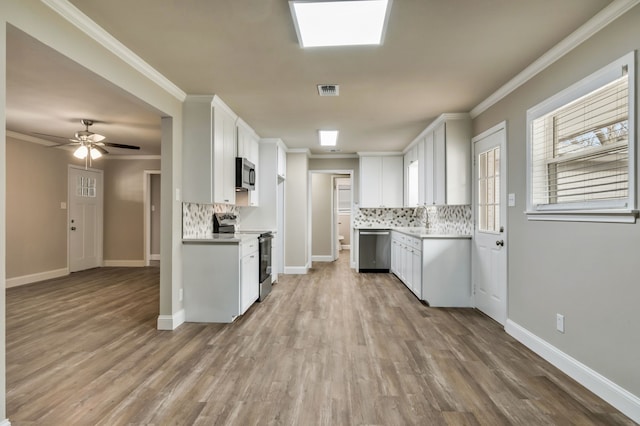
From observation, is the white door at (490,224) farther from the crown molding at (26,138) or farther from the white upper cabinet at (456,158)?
the crown molding at (26,138)

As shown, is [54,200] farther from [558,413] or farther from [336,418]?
[558,413]

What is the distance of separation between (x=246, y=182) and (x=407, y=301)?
2666mm

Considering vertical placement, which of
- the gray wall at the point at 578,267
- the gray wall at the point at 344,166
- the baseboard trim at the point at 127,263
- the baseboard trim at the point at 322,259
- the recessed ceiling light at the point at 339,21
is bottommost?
the baseboard trim at the point at 322,259

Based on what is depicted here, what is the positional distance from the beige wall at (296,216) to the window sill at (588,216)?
4.07 meters

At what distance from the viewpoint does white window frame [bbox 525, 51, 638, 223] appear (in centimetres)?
196

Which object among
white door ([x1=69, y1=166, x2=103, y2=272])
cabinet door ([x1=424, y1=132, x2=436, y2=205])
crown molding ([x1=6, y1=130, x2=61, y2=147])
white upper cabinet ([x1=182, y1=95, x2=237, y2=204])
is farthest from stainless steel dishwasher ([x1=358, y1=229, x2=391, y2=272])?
crown molding ([x1=6, y1=130, x2=61, y2=147])

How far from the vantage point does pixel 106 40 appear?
2408mm

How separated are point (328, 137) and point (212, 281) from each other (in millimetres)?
3008

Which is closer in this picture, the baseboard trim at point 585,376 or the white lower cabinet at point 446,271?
the baseboard trim at point 585,376

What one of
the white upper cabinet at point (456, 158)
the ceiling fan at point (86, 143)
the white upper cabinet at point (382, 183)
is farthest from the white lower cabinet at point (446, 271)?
the ceiling fan at point (86, 143)

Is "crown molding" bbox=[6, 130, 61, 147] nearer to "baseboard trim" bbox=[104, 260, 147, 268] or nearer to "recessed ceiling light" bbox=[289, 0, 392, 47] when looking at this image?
"baseboard trim" bbox=[104, 260, 147, 268]

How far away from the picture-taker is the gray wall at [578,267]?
200 cm

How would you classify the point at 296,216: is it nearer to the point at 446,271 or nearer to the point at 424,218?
the point at 424,218

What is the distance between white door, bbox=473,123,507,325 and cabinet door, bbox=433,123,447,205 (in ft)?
1.17
